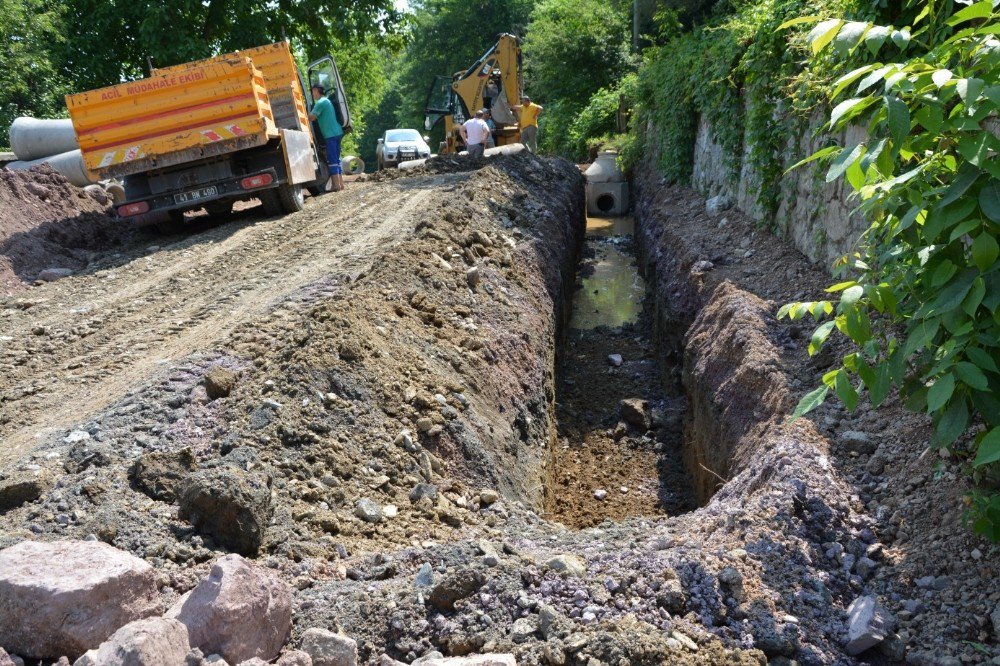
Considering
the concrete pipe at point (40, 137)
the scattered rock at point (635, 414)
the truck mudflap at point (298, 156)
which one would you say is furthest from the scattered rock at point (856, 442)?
the concrete pipe at point (40, 137)

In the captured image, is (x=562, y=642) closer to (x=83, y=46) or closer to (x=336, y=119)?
(x=336, y=119)

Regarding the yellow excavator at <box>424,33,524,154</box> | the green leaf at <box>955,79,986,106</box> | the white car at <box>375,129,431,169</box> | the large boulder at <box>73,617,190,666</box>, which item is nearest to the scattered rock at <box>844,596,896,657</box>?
the green leaf at <box>955,79,986,106</box>

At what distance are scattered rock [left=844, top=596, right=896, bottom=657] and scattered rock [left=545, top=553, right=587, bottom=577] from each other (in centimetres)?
107

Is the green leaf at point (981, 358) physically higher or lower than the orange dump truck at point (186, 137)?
lower

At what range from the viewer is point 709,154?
1205 centimetres

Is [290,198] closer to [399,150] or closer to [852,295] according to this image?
[852,295]

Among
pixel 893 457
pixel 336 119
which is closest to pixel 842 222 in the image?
pixel 893 457

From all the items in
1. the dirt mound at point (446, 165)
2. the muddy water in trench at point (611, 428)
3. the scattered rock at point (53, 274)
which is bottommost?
the muddy water in trench at point (611, 428)

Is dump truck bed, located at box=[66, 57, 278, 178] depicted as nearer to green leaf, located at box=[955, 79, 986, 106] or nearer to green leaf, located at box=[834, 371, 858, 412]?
green leaf, located at box=[834, 371, 858, 412]

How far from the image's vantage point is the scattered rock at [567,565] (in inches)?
138

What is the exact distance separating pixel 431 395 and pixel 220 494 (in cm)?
219

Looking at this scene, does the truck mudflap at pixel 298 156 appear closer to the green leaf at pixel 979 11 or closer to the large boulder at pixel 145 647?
the large boulder at pixel 145 647

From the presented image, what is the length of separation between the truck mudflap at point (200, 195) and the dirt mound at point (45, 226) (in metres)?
0.92

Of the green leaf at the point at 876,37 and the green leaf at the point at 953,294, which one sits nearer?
the green leaf at the point at 876,37
